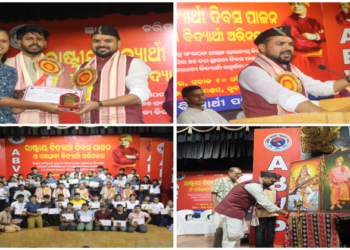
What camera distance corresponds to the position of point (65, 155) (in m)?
3.33

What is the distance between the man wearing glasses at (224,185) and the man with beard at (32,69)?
157cm

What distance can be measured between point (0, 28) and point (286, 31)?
2.68m

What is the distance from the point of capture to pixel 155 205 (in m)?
3.36

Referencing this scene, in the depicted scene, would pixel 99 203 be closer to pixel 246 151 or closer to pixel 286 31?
pixel 246 151

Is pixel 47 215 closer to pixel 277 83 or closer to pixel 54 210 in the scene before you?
pixel 54 210

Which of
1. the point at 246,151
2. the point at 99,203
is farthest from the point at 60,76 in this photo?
the point at 246,151

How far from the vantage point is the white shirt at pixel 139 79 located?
3268 millimetres

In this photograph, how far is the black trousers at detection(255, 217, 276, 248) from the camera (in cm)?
305

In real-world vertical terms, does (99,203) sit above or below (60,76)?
below

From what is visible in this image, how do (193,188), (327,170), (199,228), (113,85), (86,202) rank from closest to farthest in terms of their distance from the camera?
1. (327,170)
2. (199,228)
3. (113,85)
4. (86,202)
5. (193,188)

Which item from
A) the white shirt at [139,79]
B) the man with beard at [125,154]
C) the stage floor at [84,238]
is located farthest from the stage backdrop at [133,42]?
the stage floor at [84,238]

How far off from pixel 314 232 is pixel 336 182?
18.5 inches

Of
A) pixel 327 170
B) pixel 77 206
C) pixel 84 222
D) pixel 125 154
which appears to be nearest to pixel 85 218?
pixel 84 222

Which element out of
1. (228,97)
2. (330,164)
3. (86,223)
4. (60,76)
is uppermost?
(60,76)
